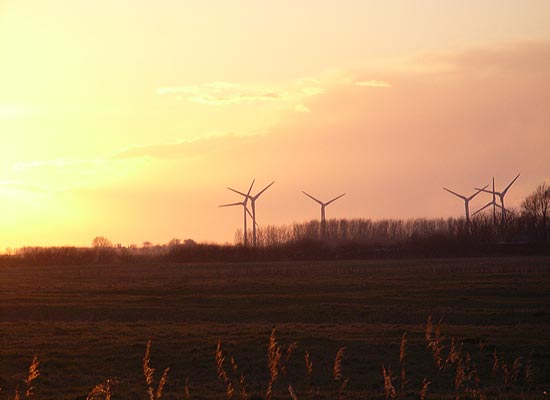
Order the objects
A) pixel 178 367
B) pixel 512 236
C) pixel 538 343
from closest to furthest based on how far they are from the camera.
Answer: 1. pixel 178 367
2. pixel 538 343
3. pixel 512 236

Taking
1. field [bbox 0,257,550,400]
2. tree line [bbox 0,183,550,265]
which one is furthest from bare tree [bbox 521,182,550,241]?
field [bbox 0,257,550,400]

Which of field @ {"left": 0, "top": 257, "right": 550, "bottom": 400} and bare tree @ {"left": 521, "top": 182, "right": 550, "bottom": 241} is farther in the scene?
bare tree @ {"left": 521, "top": 182, "right": 550, "bottom": 241}

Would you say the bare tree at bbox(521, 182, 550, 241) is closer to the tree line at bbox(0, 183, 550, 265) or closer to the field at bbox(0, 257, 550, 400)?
the tree line at bbox(0, 183, 550, 265)

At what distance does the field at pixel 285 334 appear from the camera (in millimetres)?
20625

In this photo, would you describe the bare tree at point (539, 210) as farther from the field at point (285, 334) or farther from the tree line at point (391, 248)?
the field at point (285, 334)

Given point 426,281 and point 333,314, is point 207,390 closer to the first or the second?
point 333,314

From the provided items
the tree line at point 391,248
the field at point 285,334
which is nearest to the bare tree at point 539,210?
the tree line at point 391,248

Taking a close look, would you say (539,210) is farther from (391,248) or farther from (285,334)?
(285,334)

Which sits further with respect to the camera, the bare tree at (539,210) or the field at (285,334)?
the bare tree at (539,210)

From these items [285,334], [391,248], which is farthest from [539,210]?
[285,334]

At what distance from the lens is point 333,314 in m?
36.8

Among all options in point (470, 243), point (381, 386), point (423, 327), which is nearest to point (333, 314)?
point (423, 327)

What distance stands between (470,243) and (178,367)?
332 ft

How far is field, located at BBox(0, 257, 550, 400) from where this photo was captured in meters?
20.6
